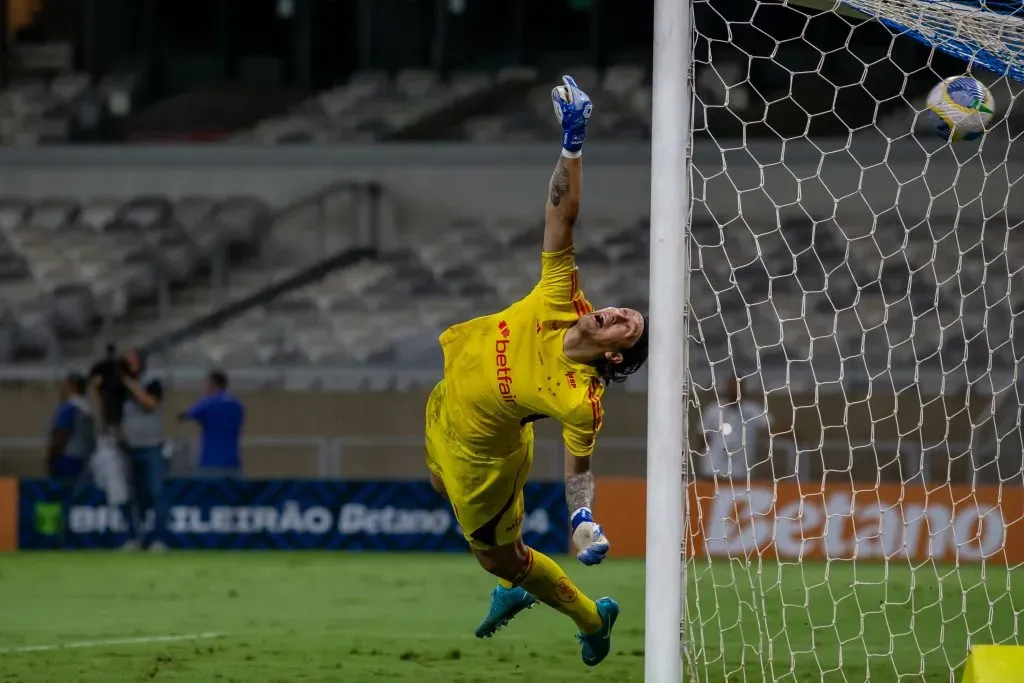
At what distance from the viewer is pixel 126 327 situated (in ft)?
65.0

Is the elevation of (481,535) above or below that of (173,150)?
above

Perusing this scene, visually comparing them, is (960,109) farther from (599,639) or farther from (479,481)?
(599,639)

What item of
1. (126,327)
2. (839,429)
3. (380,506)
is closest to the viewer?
(380,506)

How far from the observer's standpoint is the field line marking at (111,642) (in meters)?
8.20

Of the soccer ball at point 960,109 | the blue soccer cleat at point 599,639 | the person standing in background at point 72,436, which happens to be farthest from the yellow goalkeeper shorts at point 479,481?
the person standing in background at point 72,436

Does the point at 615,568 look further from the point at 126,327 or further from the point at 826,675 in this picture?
the point at 126,327

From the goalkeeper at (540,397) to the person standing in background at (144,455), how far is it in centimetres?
802

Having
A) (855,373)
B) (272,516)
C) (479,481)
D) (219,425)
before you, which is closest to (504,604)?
(479,481)

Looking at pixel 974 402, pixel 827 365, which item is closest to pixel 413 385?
pixel 827 365

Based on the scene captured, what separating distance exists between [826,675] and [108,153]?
53.4 ft

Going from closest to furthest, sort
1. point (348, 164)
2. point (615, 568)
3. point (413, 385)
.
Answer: point (615, 568) < point (413, 385) < point (348, 164)

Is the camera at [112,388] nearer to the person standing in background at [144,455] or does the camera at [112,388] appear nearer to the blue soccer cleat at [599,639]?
the person standing in background at [144,455]

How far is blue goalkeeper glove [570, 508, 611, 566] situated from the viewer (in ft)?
18.2

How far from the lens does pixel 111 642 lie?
8539 millimetres
